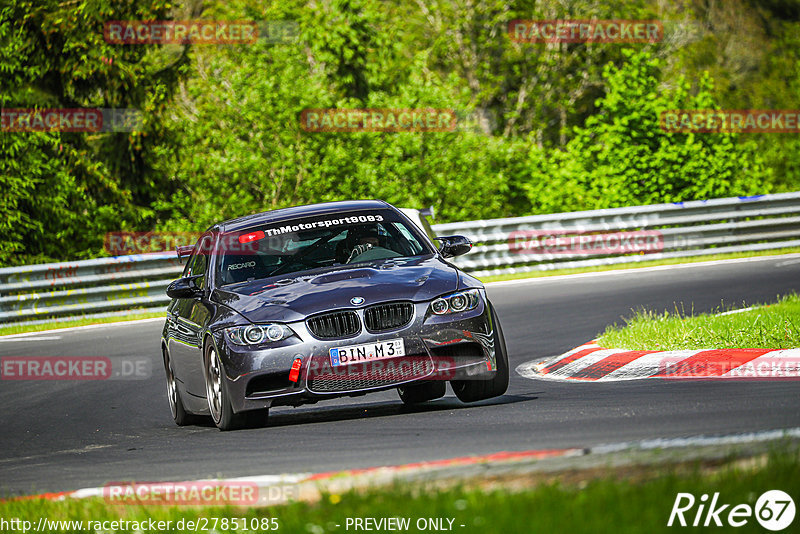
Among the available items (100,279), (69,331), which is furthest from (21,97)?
(69,331)

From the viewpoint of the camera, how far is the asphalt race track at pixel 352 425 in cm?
609

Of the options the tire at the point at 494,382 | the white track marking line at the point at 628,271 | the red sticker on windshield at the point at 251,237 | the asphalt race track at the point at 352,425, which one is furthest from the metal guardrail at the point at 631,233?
the tire at the point at 494,382

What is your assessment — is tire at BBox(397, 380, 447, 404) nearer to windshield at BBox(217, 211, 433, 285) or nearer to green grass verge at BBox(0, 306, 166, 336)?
windshield at BBox(217, 211, 433, 285)

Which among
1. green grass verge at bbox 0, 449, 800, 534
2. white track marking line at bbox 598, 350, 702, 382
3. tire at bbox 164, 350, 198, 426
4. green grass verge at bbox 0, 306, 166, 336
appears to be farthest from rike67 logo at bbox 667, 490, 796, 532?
green grass verge at bbox 0, 306, 166, 336

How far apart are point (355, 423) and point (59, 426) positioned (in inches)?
119

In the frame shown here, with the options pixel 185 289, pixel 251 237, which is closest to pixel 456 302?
pixel 251 237

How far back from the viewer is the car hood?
7766 millimetres

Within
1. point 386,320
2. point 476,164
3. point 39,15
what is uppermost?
point 39,15

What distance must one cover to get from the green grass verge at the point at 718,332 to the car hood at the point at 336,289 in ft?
8.49

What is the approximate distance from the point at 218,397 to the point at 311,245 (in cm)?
145

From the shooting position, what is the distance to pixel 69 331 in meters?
17.8

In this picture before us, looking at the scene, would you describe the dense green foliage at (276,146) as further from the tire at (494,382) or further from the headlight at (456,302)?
the headlight at (456,302)

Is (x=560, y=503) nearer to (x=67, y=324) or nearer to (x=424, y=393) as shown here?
(x=424, y=393)

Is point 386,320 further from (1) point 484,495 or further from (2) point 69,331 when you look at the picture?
(2) point 69,331
